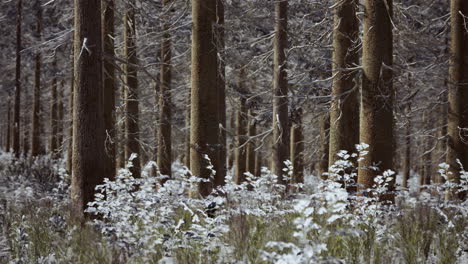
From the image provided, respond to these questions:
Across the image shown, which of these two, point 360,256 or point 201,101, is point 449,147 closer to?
point 201,101

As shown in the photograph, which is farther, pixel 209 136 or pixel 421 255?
pixel 209 136

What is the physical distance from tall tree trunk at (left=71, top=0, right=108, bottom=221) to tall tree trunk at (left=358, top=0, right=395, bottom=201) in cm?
427

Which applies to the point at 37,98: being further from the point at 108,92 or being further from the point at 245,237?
the point at 245,237

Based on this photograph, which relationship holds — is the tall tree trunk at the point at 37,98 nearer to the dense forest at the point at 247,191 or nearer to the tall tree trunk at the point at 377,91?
the dense forest at the point at 247,191

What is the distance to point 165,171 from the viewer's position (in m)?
15.1

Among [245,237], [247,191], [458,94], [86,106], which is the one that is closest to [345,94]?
[458,94]

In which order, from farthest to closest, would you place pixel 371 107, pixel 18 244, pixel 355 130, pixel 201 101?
1. pixel 355 130
2. pixel 201 101
3. pixel 371 107
4. pixel 18 244

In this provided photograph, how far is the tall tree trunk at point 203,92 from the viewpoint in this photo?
8.17 metres

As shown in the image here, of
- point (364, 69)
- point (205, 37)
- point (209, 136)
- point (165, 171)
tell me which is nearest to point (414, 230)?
point (364, 69)

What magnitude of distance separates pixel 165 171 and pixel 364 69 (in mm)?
9150

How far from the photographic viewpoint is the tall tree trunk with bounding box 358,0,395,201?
7203mm

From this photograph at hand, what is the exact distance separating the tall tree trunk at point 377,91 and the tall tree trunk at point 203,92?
2639 millimetres

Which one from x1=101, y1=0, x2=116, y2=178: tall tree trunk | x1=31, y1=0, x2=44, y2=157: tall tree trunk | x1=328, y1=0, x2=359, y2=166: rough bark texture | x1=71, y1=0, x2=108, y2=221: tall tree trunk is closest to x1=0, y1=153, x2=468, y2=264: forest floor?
x1=71, y1=0, x2=108, y2=221: tall tree trunk

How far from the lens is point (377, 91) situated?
23.7ft
